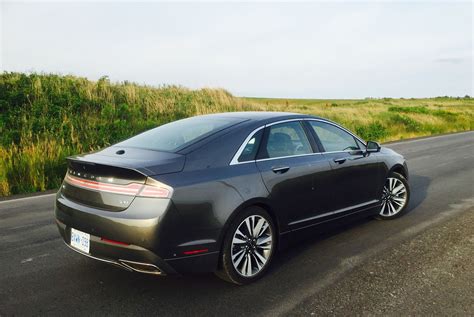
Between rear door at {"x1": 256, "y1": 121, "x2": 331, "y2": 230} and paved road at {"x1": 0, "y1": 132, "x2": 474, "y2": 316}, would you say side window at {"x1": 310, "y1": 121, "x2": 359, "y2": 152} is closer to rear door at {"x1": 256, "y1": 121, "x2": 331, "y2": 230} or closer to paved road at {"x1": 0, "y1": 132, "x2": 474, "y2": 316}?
rear door at {"x1": 256, "y1": 121, "x2": 331, "y2": 230}

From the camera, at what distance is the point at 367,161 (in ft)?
18.4

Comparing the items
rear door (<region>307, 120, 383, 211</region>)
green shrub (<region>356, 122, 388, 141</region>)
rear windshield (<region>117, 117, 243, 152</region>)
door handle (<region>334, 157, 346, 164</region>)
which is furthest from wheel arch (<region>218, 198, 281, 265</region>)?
green shrub (<region>356, 122, 388, 141</region>)

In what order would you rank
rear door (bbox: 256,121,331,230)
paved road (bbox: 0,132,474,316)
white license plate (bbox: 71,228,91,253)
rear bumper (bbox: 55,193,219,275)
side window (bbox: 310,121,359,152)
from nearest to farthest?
rear bumper (bbox: 55,193,219,275) → paved road (bbox: 0,132,474,316) → white license plate (bbox: 71,228,91,253) → rear door (bbox: 256,121,331,230) → side window (bbox: 310,121,359,152)

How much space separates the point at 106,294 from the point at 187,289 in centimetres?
70

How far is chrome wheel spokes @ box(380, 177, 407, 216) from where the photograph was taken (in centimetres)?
607

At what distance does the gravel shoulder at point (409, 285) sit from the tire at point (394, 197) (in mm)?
893

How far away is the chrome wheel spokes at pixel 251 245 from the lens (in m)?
3.90

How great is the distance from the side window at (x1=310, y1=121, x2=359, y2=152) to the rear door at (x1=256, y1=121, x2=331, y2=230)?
0.27 metres

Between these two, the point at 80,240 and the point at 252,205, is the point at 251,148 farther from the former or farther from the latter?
the point at 80,240

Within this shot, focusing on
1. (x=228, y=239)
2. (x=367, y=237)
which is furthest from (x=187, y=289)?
(x=367, y=237)

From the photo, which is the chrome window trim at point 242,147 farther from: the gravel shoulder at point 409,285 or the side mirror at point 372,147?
the side mirror at point 372,147

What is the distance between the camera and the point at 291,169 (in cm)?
445

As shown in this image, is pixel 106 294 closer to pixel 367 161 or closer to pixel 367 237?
pixel 367 237

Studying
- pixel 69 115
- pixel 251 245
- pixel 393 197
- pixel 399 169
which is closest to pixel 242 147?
pixel 251 245
